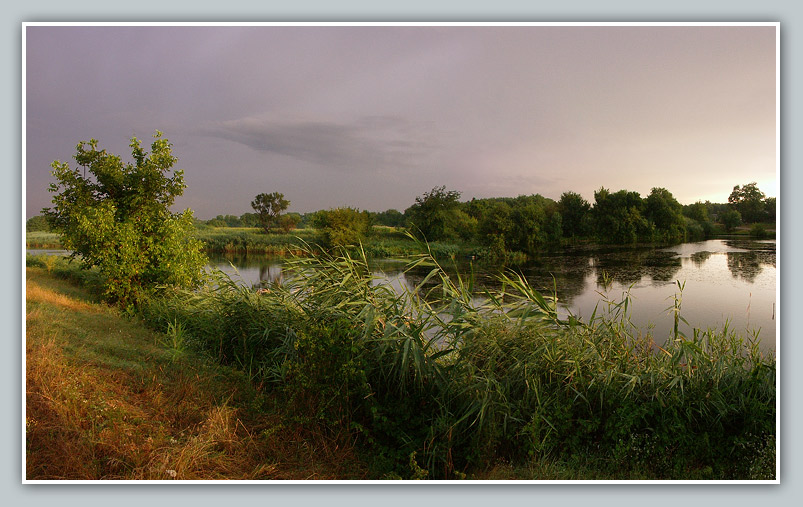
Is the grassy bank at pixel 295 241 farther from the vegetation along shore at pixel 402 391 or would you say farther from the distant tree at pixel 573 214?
the vegetation along shore at pixel 402 391

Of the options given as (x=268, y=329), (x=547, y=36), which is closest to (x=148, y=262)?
(x=268, y=329)

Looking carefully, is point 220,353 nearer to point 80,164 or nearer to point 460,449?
point 460,449

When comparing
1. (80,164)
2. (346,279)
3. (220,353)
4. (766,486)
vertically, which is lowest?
(766,486)

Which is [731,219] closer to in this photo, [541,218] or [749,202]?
[749,202]

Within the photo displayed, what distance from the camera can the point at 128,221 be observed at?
742cm

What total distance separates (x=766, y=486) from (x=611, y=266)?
369 cm

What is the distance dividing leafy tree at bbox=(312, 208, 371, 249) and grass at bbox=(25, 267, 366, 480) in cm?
444

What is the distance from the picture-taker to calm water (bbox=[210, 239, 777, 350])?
4559 millimetres

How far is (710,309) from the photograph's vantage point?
5426 millimetres

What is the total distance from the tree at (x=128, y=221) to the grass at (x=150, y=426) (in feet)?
10.6

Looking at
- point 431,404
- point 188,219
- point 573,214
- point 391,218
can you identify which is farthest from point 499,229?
point 188,219

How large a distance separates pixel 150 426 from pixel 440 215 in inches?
240

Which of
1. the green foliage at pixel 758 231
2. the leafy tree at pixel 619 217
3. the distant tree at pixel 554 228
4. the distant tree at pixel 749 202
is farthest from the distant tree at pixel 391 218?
the green foliage at pixel 758 231

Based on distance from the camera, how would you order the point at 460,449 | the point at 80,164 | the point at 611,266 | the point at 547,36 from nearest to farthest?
1. the point at 460,449
2. the point at 547,36
3. the point at 611,266
4. the point at 80,164
